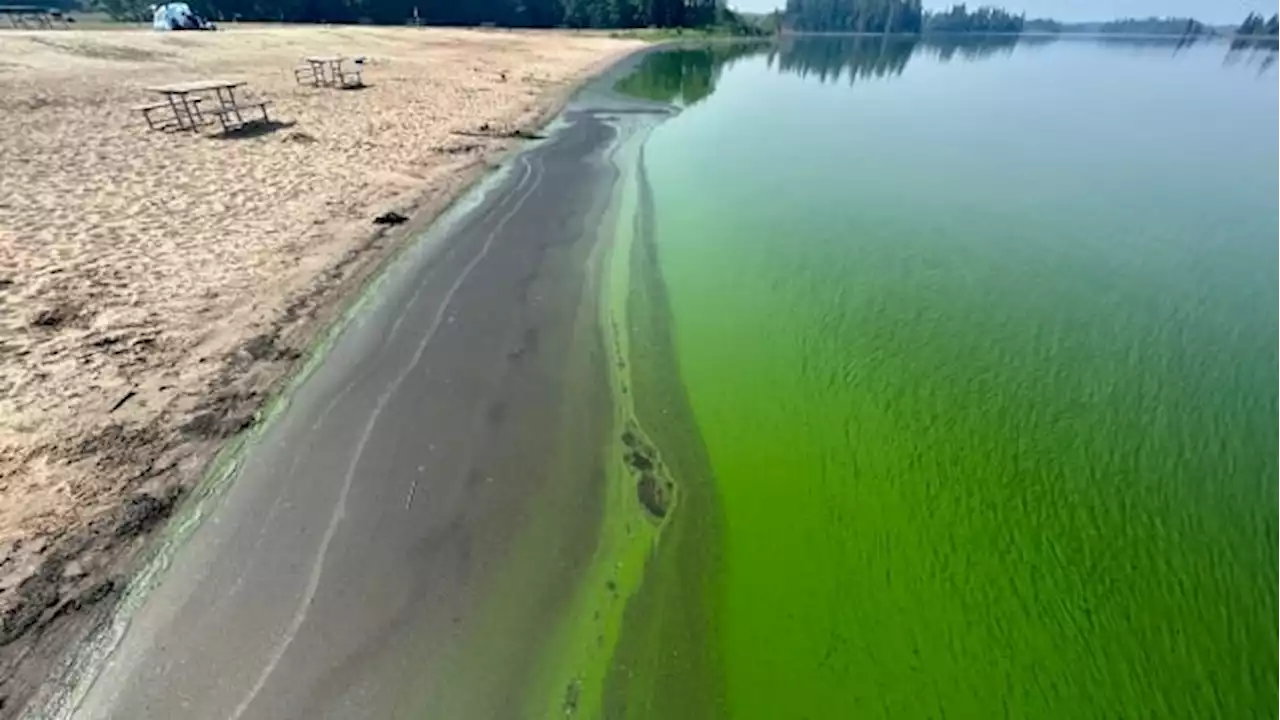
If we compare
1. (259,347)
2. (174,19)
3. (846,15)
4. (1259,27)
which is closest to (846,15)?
(846,15)

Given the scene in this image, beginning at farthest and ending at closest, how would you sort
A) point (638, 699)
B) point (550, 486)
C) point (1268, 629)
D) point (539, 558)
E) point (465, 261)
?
point (465, 261), point (550, 486), point (539, 558), point (1268, 629), point (638, 699)

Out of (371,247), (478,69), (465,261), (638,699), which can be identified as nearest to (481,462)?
(638,699)

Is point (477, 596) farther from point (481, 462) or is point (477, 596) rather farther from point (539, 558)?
point (481, 462)

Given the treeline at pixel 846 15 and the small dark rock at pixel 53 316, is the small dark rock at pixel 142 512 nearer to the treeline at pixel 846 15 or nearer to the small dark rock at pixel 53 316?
the small dark rock at pixel 53 316

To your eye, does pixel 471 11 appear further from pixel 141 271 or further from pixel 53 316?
pixel 53 316

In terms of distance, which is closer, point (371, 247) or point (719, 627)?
point (719, 627)

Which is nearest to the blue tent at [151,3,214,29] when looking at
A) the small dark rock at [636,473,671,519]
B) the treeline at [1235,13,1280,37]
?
the small dark rock at [636,473,671,519]

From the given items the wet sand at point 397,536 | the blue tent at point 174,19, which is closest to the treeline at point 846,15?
the blue tent at point 174,19
